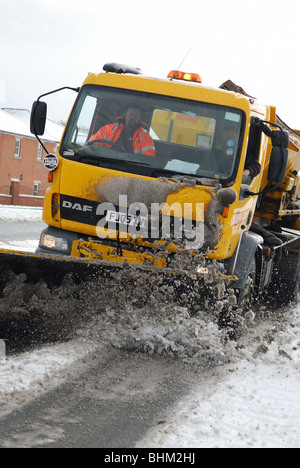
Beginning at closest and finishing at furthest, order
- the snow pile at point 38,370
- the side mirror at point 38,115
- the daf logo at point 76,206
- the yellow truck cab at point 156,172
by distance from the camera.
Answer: the snow pile at point 38,370 → the yellow truck cab at point 156,172 → the daf logo at point 76,206 → the side mirror at point 38,115

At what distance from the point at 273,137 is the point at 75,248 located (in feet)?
7.40

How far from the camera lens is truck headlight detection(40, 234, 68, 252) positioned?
5.71m

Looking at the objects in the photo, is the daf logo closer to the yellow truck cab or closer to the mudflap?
the yellow truck cab

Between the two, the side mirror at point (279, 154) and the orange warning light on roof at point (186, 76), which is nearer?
the side mirror at point (279, 154)

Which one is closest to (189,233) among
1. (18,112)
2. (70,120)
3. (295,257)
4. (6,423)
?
(70,120)

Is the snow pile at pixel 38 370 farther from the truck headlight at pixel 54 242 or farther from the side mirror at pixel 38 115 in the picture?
the side mirror at pixel 38 115

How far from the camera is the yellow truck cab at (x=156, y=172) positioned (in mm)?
5418

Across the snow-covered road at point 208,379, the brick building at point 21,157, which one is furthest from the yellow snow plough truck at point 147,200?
the brick building at point 21,157

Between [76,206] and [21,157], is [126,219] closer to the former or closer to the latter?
[76,206]

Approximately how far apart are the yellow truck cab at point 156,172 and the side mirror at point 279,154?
10mm

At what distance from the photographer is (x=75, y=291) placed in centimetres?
530

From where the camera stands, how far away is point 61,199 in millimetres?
5730
